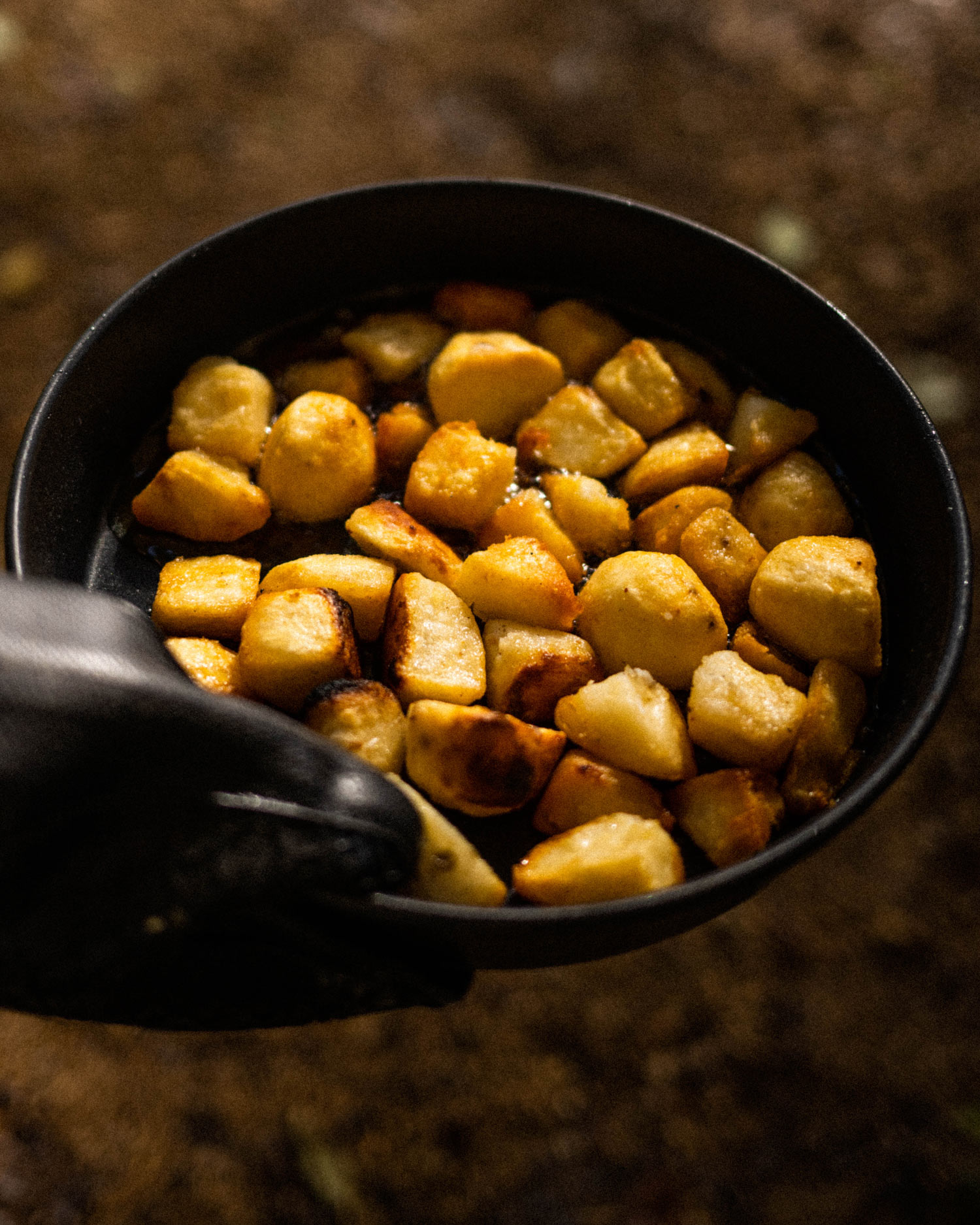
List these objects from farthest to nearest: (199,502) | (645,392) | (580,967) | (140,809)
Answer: (580,967)
(645,392)
(199,502)
(140,809)

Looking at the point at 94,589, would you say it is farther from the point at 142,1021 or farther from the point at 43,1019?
the point at 43,1019

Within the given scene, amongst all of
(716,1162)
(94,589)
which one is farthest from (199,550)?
(716,1162)

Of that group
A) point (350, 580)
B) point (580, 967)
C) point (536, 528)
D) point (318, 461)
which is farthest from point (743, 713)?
point (580, 967)

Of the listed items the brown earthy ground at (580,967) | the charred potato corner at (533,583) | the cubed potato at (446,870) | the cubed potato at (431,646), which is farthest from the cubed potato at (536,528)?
the brown earthy ground at (580,967)

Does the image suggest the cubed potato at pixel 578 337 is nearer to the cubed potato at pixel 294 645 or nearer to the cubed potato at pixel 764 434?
the cubed potato at pixel 764 434

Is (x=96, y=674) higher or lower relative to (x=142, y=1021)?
higher

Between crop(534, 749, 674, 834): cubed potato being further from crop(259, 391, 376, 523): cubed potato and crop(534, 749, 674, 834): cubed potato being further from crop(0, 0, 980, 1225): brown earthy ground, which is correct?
crop(0, 0, 980, 1225): brown earthy ground

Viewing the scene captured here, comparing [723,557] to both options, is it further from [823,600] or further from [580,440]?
[580,440]

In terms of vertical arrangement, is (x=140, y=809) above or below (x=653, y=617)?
below
